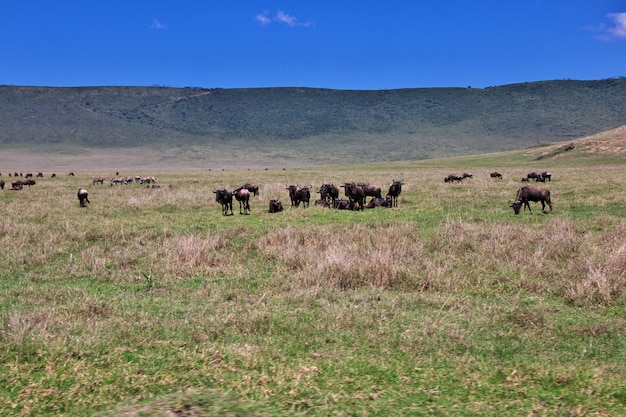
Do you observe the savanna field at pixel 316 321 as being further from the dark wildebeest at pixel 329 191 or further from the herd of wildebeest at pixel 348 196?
the dark wildebeest at pixel 329 191

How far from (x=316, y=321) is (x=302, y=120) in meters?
156

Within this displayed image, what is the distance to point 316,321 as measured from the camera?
799cm

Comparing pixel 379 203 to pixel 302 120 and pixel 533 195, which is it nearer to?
pixel 533 195

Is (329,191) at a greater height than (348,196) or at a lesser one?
greater

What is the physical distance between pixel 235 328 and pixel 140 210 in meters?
16.4

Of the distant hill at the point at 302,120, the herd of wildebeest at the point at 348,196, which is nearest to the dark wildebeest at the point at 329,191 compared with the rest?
the herd of wildebeest at the point at 348,196

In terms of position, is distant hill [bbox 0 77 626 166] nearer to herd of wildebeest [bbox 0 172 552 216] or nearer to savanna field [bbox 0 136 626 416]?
herd of wildebeest [bbox 0 172 552 216]

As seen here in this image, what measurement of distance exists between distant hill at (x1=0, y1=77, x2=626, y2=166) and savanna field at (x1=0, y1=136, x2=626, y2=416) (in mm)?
101804

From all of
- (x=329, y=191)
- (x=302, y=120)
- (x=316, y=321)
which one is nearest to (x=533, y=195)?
(x=329, y=191)

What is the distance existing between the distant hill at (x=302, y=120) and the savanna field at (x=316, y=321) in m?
102

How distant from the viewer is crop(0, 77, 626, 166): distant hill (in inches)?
5027

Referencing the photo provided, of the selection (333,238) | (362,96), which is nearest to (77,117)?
(362,96)

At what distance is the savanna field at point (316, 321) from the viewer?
557 centimetres

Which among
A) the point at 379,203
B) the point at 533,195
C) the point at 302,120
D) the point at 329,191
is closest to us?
the point at 533,195
